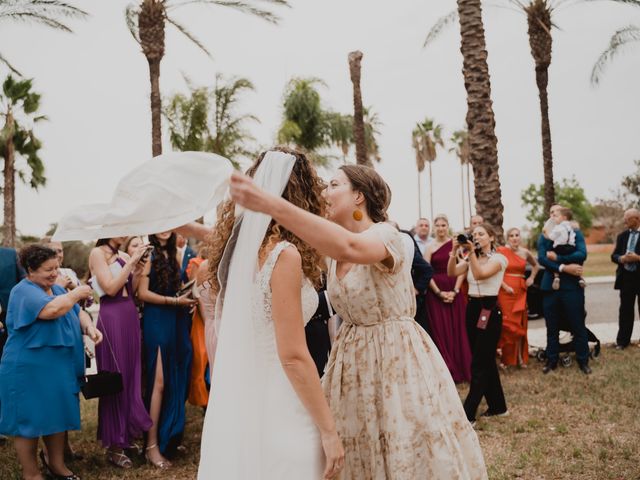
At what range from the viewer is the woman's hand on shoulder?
229 cm

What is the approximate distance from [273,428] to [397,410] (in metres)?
0.63

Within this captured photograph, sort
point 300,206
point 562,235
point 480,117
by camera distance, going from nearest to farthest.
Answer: point 300,206 < point 562,235 < point 480,117

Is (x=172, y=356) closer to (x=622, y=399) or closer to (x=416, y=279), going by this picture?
(x=416, y=279)

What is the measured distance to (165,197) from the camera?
230 cm

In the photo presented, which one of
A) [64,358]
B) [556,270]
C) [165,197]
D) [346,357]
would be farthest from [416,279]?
[165,197]

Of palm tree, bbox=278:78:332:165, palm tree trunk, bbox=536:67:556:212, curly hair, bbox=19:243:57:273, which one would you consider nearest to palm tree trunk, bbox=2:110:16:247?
palm tree, bbox=278:78:332:165

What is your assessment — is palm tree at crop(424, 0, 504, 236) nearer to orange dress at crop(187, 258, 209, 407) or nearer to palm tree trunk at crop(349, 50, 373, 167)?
orange dress at crop(187, 258, 209, 407)

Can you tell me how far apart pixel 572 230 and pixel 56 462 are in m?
7.24

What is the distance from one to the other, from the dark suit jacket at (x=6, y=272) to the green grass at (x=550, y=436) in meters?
1.55

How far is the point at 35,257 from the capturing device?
15.6 feet

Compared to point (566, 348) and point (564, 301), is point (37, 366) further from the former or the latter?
point (566, 348)

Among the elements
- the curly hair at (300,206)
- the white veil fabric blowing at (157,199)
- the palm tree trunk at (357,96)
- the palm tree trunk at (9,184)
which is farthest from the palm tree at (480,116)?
the palm tree trunk at (9,184)

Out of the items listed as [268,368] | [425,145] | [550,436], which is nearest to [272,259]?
[268,368]

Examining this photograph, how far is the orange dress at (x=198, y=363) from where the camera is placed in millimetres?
5875
